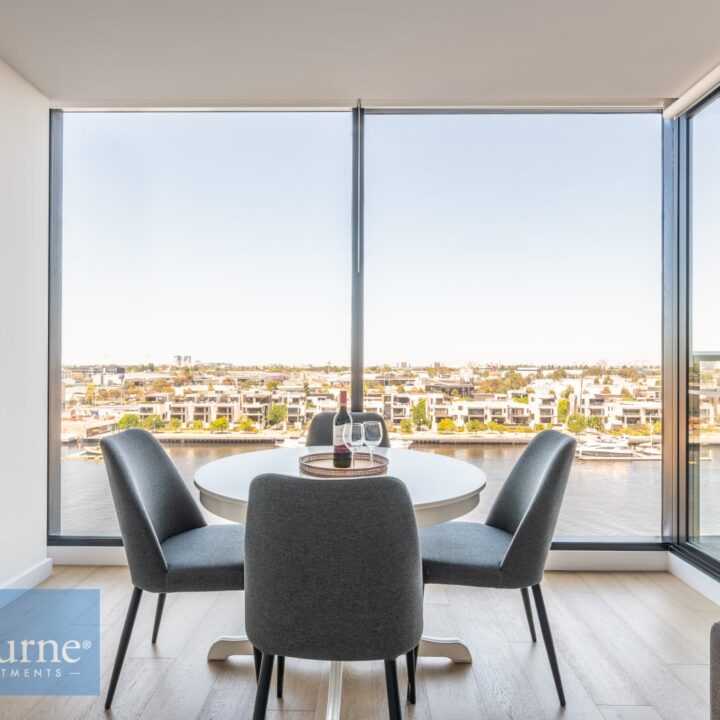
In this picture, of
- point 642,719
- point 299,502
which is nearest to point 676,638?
point 642,719

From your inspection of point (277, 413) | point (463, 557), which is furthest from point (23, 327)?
point (463, 557)

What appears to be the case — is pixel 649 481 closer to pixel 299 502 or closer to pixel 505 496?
pixel 505 496

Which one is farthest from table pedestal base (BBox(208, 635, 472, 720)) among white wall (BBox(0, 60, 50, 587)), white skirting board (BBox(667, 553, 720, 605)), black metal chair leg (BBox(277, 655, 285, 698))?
white skirting board (BBox(667, 553, 720, 605))

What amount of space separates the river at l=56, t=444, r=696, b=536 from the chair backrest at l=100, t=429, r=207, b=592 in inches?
41.8

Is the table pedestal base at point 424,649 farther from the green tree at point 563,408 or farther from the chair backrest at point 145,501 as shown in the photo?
the green tree at point 563,408

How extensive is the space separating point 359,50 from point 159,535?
88.4 inches

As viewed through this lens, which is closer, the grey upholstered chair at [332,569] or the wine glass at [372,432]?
the grey upholstered chair at [332,569]

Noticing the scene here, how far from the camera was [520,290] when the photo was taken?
3.20 metres

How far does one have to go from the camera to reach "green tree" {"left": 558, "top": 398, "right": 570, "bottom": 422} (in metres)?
3.17

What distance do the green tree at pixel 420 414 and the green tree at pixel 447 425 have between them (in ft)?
0.27

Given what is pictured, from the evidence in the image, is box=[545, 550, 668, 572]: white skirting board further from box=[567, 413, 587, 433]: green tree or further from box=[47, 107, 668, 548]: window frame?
box=[567, 413, 587, 433]: green tree

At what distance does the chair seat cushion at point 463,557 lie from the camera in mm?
1792

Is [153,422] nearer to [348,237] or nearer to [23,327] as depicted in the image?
[23,327]

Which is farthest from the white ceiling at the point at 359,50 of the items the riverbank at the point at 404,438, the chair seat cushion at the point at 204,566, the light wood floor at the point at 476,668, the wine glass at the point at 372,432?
the light wood floor at the point at 476,668
